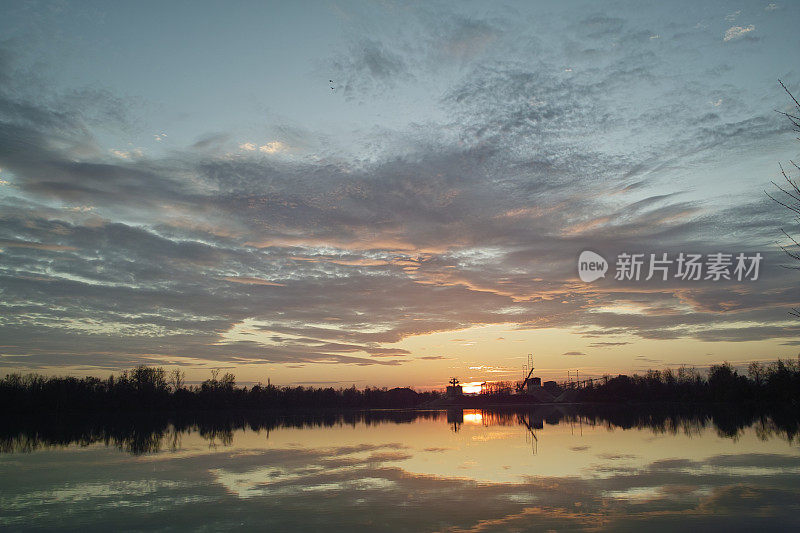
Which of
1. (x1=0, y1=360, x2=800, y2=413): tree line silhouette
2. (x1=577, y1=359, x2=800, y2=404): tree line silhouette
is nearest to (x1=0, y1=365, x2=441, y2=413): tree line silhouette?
(x1=0, y1=360, x2=800, y2=413): tree line silhouette

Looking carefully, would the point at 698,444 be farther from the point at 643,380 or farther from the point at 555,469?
the point at 643,380

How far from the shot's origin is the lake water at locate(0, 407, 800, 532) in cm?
1465

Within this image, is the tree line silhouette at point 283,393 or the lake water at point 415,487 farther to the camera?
the tree line silhouette at point 283,393

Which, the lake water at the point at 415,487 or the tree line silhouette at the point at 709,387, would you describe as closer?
the lake water at the point at 415,487

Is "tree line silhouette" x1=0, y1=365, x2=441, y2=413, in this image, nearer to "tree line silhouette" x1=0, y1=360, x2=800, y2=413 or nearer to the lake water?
"tree line silhouette" x1=0, y1=360, x2=800, y2=413

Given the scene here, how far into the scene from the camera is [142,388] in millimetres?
122000

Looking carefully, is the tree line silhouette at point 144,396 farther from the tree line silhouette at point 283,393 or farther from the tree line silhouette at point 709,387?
the tree line silhouette at point 709,387

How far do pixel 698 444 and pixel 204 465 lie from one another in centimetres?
2983

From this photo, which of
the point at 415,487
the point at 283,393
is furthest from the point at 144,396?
the point at 415,487

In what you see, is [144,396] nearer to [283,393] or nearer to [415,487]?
[283,393]

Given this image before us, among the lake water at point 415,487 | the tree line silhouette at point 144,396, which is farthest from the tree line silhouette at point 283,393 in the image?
the lake water at point 415,487

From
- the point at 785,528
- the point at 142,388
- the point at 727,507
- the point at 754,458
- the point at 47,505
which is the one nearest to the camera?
the point at 785,528

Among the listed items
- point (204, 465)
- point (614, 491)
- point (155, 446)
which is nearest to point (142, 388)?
point (155, 446)

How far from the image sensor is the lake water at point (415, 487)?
14648mm
